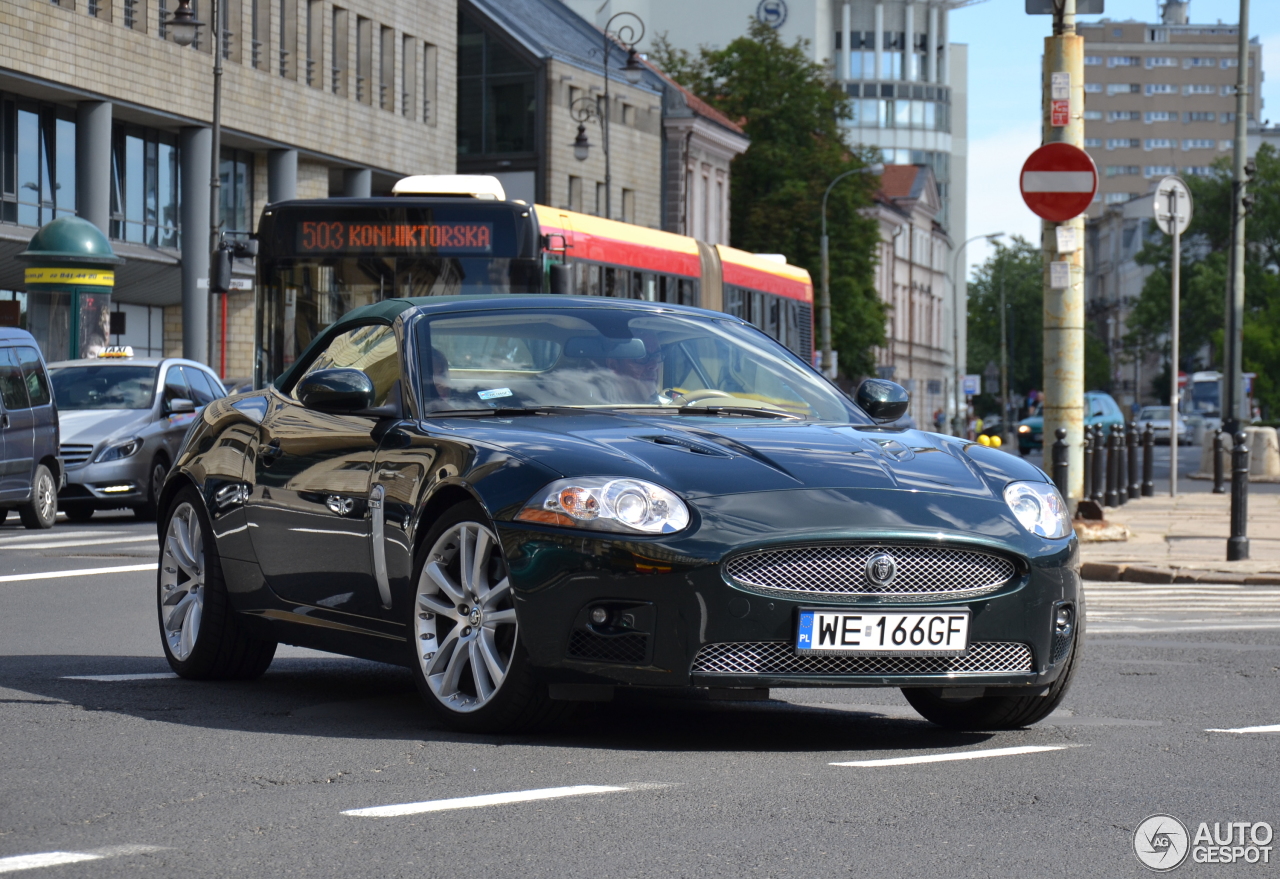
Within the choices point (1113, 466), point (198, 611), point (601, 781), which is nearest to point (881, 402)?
point (601, 781)

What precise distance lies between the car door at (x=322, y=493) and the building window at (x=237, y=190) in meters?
41.4

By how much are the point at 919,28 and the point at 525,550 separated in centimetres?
14311

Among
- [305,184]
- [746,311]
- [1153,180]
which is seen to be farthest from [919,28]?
[746,311]

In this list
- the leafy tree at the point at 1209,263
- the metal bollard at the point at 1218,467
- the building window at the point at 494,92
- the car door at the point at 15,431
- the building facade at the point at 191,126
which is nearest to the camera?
the car door at the point at 15,431

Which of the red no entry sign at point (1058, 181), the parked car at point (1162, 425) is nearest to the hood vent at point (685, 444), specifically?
the red no entry sign at point (1058, 181)

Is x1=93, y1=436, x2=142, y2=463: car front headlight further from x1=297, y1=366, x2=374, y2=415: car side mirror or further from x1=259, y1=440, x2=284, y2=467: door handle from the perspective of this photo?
x1=297, y1=366, x2=374, y2=415: car side mirror

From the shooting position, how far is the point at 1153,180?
189875 millimetres

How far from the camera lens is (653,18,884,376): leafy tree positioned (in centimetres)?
7750

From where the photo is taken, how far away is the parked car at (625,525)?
6.22 m

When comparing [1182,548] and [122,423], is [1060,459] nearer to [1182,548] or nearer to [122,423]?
[1182,548]

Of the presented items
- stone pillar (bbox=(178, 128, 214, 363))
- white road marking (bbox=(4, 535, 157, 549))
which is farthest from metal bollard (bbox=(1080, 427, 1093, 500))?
stone pillar (bbox=(178, 128, 214, 363))

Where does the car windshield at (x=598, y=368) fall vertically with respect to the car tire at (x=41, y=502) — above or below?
above

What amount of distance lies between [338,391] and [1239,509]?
11.1m

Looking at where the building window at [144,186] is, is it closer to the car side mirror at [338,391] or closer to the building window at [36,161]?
the building window at [36,161]
